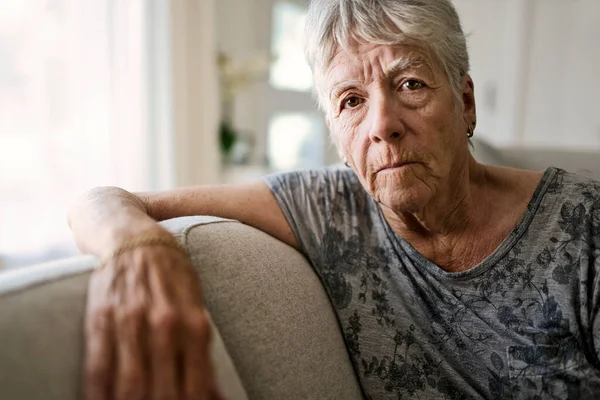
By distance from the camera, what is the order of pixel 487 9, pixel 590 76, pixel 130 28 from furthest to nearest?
pixel 487 9
pixel 590 76
pixel 130 28

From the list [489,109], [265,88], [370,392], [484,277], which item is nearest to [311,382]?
[370,392]

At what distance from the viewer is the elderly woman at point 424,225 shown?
97 cm

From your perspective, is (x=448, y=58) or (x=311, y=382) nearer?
(x=311, y=382)

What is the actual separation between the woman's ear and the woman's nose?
7.4 inches

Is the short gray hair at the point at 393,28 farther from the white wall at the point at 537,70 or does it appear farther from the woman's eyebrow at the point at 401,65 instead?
the white wall at the point at 537,70

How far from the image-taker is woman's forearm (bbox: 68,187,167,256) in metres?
0.74

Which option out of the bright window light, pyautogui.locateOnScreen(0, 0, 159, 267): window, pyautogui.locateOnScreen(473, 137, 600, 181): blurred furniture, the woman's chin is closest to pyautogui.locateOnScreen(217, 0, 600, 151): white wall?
the bright window light

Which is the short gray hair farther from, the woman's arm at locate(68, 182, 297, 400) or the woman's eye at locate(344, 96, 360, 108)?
the woman's arm at locate(68, 182, 297, 400)

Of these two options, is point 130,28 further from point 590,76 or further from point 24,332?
point 590,76

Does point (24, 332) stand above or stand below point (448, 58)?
below

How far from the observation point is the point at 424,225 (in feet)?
3.59

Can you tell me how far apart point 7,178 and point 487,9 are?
3.27 metres

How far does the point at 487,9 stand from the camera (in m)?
3.83

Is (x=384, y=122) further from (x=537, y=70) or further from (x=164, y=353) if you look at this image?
(x=537, y=70)
